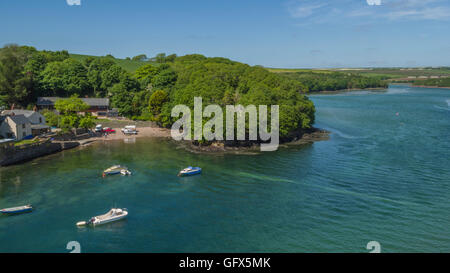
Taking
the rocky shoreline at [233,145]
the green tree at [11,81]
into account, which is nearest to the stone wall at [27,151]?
the rocky shoreline at [233,145]

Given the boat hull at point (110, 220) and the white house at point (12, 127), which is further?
the white house at point (12, 127)

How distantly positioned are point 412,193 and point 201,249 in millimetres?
29035

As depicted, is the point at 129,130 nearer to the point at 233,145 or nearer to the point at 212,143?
the point at 212,143

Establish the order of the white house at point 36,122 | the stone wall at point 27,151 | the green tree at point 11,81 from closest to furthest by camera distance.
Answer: the stone wall at point 27,151 < the white house at point 36,122 < the green tree at point 11,81

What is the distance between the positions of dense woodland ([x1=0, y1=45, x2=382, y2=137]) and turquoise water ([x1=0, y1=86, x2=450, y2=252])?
47.6 ft

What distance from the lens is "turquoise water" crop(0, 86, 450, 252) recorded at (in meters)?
29.7

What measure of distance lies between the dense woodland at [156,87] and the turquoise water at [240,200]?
1451 cm

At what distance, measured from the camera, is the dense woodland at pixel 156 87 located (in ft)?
233

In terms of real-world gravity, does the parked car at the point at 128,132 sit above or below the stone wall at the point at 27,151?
above

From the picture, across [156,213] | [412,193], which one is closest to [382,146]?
[412,193]

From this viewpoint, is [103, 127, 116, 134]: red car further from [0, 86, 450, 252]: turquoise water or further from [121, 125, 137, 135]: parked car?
[0, 86, 450, 252]: turquoise water

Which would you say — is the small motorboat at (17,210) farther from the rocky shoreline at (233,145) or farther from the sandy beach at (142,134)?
the sandy beach at (142,134)

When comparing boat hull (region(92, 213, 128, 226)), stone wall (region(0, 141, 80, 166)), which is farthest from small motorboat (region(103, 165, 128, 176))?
stone wall (region(0, 141, 80, 166))

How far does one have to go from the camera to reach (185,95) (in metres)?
73.2
